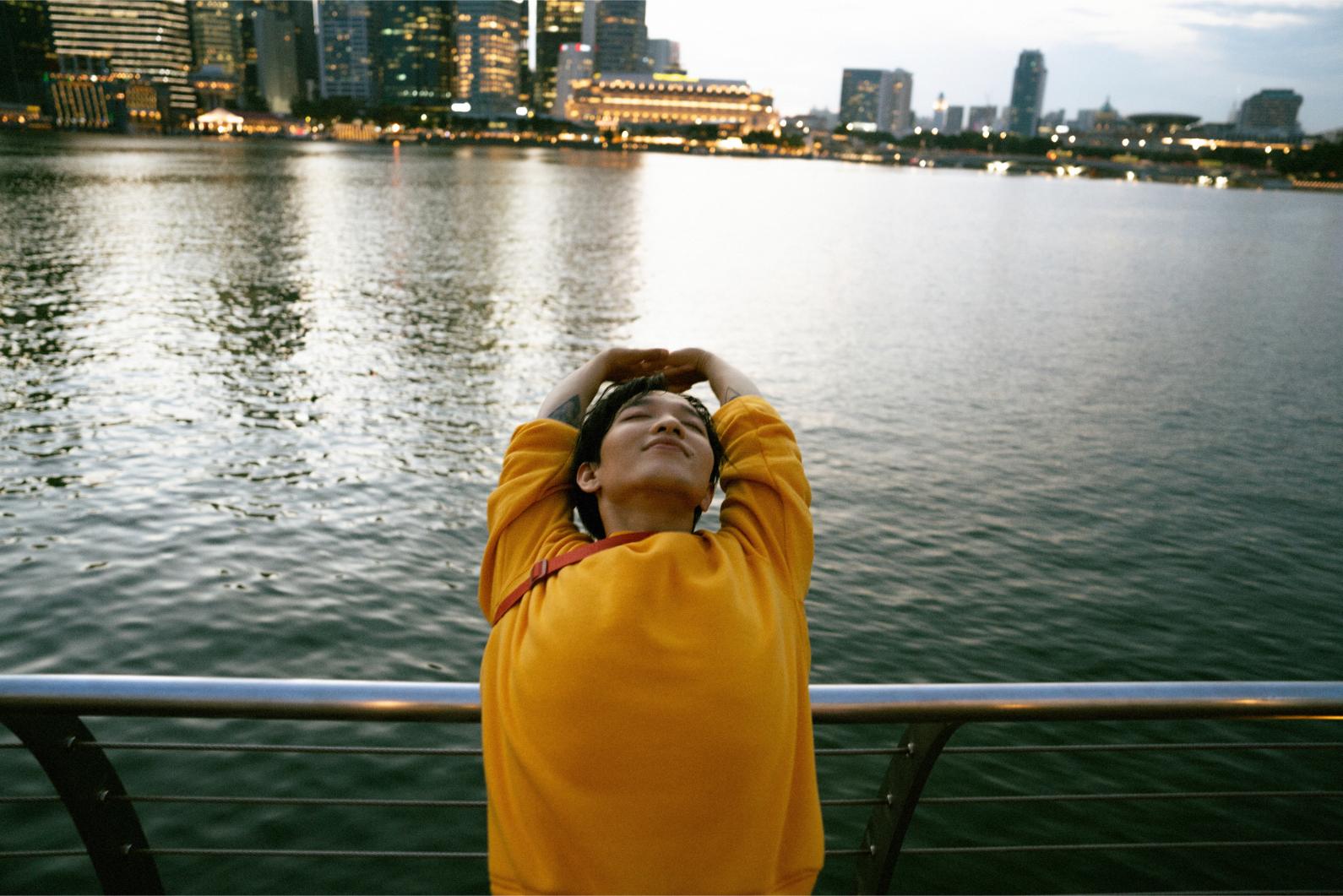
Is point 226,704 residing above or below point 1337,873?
above

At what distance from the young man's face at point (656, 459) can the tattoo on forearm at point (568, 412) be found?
Answer: 38cm

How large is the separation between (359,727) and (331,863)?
174 cm

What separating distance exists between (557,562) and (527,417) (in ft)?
50.8

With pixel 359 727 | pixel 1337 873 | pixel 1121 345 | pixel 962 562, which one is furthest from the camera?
pixel 1121 345

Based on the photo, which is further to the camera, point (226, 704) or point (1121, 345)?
point (1121, 345)

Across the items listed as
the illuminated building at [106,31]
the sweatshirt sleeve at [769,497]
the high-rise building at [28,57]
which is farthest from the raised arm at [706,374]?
the high-rise building at [28,57]

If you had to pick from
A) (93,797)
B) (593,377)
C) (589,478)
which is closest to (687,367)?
(593,377)

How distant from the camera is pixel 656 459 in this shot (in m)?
2.35

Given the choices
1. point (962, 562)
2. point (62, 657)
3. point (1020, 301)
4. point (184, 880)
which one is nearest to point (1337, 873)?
point (962, 562)

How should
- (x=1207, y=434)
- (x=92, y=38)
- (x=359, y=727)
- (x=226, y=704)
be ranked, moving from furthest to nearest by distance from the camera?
(x=92, y=38)
(x=1207, y=434)
(x=359, y=727)
(x=226, y=704)

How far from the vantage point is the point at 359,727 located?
8.55 m

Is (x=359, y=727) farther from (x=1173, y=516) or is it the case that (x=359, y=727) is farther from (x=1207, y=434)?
(x=1207, y=434)

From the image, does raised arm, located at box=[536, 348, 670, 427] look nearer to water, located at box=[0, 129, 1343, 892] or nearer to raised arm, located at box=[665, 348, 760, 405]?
raised arm, located at box=[665, 348, 760, 405]

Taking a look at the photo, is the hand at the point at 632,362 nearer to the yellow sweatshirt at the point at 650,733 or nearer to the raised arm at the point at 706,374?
the raised arm at the point at 706,374
